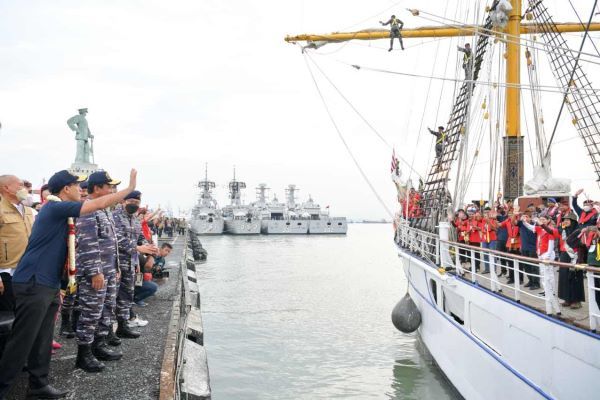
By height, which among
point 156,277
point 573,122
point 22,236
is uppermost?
point 573,122

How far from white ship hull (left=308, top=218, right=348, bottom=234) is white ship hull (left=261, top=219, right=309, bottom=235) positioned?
1305 mm

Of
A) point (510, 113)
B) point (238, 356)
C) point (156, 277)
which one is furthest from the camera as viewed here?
point (510, 113)

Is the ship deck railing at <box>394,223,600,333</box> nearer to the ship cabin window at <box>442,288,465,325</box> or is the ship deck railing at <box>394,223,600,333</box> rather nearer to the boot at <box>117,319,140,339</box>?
the ship cabin window at <box>442,288,465,325</box>

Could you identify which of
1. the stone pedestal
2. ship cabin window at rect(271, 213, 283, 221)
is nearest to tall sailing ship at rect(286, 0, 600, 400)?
the stone pedestal

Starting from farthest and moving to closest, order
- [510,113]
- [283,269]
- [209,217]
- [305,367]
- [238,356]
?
1. [209,217]
2. [283,269]
3. [510,113]
4. [238,356]
5. [305,367]

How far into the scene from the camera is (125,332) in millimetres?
7070

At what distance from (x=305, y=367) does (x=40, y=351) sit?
7.83 metres

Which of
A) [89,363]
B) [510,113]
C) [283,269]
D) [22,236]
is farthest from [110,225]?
[283,269]

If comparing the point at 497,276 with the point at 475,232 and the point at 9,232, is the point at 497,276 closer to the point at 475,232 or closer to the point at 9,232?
the point at 475,232

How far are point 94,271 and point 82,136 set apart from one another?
18717 millimetres

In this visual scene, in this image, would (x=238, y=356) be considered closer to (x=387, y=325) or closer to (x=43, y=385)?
(x=387, y=325)

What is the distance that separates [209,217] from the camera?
276 ft

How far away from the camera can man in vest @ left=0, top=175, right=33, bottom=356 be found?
467cm

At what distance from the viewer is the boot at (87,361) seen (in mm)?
5328
